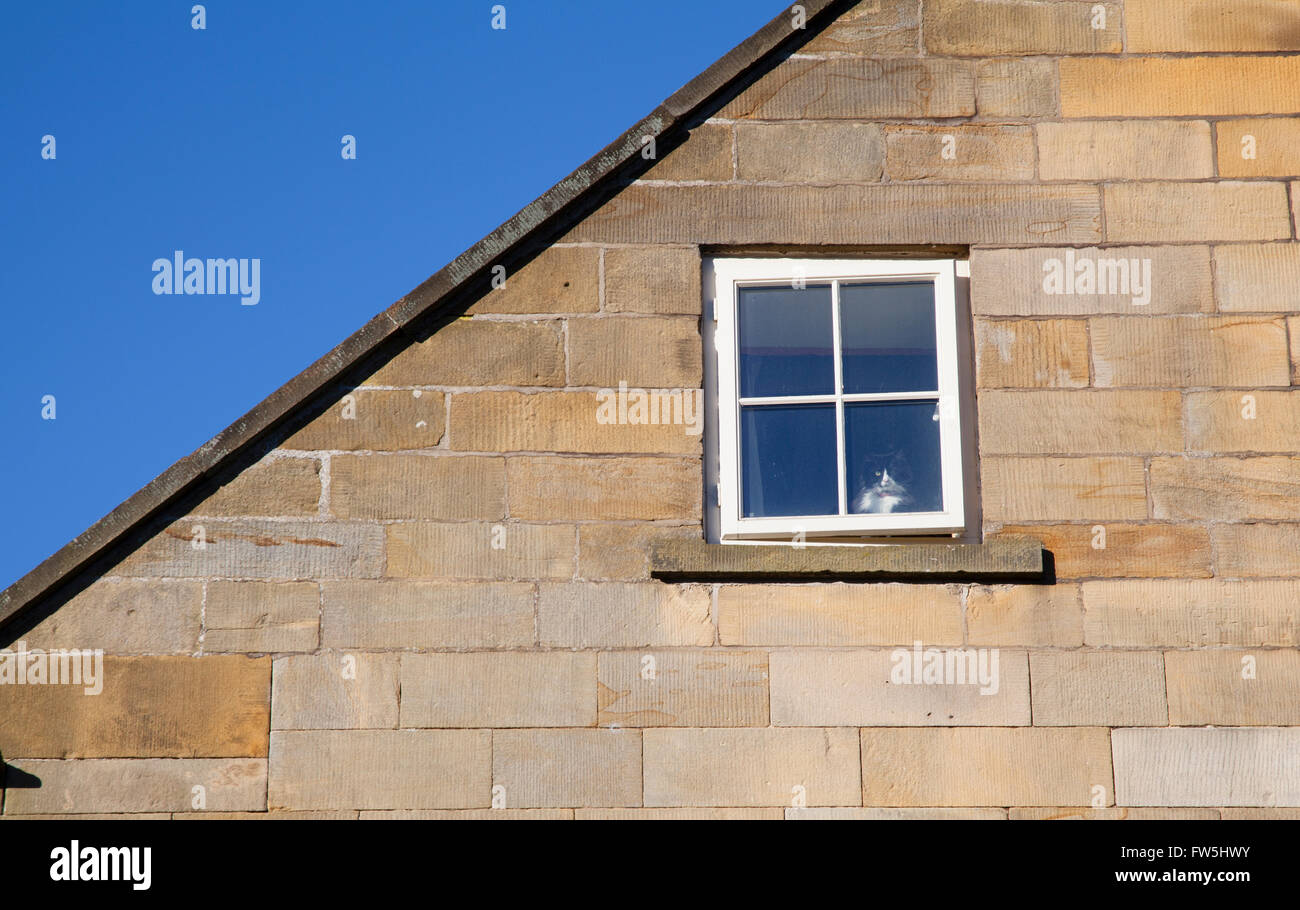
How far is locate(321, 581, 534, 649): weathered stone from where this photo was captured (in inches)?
223

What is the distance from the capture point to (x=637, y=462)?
588cm

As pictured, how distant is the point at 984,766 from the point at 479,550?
6.70ft

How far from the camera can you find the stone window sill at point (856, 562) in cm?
568

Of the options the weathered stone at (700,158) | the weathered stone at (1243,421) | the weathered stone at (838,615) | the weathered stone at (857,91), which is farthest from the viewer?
the weathered stone at (857,91)

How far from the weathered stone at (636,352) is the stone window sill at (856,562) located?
0.69 meters

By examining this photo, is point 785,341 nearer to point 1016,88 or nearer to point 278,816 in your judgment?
point 1016,88

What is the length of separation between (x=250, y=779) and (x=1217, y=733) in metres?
3.55

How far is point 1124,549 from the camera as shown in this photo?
18.9 feet

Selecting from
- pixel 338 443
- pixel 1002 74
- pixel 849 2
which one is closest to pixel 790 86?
pixel 849 2

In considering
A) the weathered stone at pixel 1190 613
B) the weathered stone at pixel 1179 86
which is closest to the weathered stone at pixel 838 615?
the weathered stone at pixel 1190 613

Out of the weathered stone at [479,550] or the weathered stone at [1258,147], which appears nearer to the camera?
the weathered stone at [479,550]
